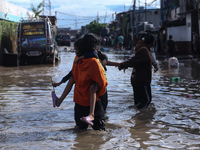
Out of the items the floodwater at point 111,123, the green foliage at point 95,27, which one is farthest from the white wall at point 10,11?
the green foliage at point 95,27

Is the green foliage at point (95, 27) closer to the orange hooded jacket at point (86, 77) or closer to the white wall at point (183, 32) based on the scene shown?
the white wall at point (183, 32)

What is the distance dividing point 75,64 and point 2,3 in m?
20.2

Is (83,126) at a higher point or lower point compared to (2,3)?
lower

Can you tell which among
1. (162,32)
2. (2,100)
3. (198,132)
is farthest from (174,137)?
(162,32)

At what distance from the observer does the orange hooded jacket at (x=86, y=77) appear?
4.24 meters

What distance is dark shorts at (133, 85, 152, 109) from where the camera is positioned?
6.32 meters

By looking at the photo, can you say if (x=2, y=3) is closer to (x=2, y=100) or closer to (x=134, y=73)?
(x=2, y=100)

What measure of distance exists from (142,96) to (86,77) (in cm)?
237

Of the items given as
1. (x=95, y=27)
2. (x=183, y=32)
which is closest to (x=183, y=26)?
(x=183, y=32)

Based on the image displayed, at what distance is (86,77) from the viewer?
14.0ft

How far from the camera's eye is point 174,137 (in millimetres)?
4578

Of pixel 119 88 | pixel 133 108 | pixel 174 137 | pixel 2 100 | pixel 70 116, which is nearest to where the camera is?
pixel 174 137

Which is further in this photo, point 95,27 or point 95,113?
point 95,27

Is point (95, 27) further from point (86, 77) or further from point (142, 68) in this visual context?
point (86, 77)
